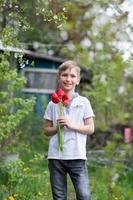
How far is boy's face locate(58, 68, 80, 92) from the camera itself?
13.1 ft

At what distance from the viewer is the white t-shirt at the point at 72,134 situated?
12.8ft

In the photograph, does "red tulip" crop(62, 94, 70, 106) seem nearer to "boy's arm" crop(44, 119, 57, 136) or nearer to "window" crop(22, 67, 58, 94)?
"boy's arm" crop(44, 119, 57, 136)

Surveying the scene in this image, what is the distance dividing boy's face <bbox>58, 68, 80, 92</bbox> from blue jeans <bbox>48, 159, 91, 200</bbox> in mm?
550

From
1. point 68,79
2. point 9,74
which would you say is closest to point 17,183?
point 9,74

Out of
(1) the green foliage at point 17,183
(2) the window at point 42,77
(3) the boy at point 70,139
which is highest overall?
(2) the window at point 42,77

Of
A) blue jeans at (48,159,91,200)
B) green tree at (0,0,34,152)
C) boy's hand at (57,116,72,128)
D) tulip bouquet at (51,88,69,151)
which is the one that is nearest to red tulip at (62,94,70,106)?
tulip bouquet at (51,88,69,151)

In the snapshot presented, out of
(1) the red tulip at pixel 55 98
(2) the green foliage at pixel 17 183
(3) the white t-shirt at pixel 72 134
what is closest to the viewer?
(1) the red tulip at pixel 55 98

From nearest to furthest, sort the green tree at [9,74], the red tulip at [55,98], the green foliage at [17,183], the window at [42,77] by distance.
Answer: the red tulip at [55,98] < the green tree at [9,74] < the green foliage at [17,183] < the window at [42,77]

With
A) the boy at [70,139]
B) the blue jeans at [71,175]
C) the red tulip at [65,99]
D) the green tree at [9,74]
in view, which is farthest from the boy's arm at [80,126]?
the green tree at [9,74]

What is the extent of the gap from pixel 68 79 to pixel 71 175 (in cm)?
72

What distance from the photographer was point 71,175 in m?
3.96

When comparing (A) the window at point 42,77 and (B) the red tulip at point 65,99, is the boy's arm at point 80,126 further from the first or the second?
(A) the window at point 42,77

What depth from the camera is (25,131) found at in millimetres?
10969

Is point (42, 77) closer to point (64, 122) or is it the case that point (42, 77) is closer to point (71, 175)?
point (71, 175)
